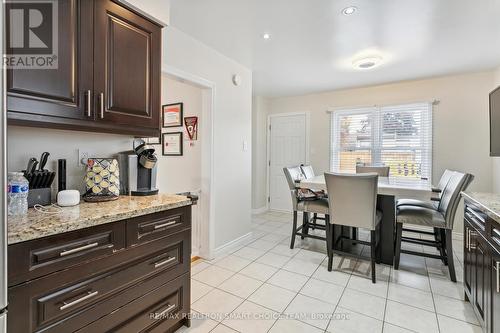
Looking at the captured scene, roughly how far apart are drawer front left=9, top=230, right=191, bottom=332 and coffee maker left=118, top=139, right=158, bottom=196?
516 mm

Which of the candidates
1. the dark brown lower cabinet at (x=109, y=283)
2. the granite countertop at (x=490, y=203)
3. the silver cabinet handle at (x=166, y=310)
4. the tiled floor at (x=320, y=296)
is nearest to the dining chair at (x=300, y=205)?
the tiled floor at (x=320, y=296)

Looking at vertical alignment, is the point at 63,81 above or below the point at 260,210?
above

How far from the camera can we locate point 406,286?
2.26 meters

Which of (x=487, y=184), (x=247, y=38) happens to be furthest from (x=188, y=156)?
(x=487, y=184)

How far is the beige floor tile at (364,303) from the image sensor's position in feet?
6.18

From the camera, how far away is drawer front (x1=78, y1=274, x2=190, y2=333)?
49.1 inches

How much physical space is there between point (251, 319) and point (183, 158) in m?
2.03

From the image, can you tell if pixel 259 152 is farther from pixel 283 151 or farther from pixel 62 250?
pixel 62 250

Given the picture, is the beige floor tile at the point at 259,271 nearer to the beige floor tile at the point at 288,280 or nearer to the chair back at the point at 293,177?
the beige floor tile at the point at 288,280

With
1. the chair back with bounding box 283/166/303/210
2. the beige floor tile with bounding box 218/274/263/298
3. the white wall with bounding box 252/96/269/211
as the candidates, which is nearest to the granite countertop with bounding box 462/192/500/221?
the chair back with bounding box 283/166/303/210

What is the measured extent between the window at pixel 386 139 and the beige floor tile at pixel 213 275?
3009mm

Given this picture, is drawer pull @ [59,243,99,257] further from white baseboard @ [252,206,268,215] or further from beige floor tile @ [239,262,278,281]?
white baseboard @ [252,206,268,215]

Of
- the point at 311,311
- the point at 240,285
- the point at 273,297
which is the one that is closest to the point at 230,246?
the point at 240,285

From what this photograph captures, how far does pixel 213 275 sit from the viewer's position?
2477 millimetres
